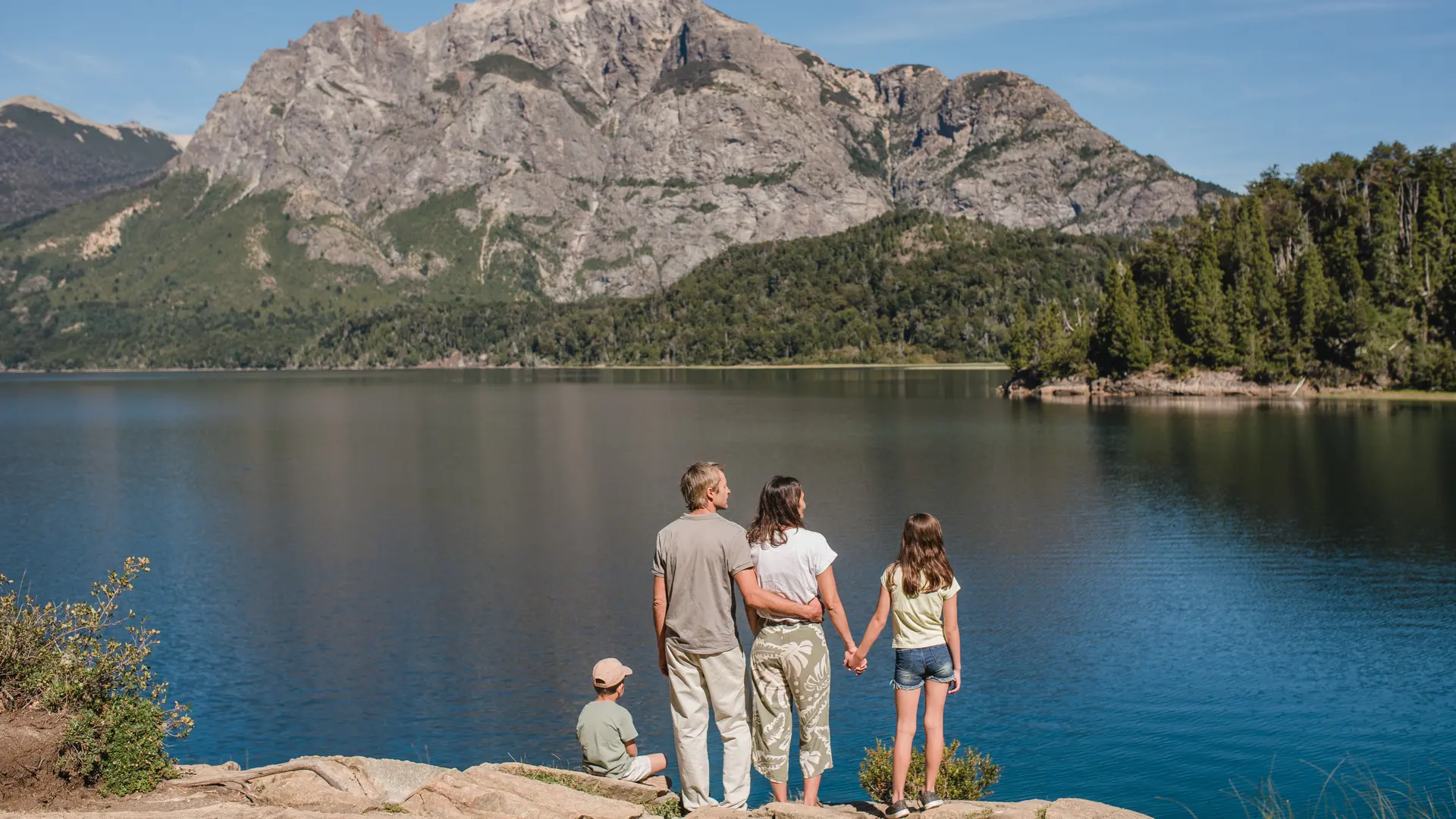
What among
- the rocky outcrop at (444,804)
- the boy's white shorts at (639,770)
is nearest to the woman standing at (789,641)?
the rocky outcrop at (444,804)

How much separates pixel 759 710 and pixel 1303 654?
18.4 m

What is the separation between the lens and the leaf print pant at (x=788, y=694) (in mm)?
11672

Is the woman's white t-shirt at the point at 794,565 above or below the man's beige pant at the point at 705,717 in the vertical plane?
above

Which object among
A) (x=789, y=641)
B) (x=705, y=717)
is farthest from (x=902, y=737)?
(x=705, y=717)

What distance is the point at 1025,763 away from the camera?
19375mm

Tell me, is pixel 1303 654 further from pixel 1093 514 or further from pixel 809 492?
pixel 809 492

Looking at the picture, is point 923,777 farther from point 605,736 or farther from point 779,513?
point 779,513

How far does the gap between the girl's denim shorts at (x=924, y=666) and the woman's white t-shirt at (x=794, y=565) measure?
1.47 m

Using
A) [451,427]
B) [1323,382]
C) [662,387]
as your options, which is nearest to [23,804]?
[451,427]

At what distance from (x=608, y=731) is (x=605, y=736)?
7 cm

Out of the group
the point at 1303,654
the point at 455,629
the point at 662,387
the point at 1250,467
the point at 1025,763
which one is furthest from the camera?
the point at 662,387

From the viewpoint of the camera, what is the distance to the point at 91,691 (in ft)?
43.9

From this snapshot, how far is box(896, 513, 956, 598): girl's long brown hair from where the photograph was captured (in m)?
11.8

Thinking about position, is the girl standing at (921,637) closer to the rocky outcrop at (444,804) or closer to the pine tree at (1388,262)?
the rocky outcrop at (444,804)
